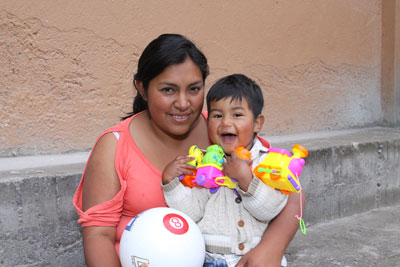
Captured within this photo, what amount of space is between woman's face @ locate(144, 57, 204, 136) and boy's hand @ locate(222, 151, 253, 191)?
34 cm

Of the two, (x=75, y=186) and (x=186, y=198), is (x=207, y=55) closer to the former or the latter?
(x=75, y=186)

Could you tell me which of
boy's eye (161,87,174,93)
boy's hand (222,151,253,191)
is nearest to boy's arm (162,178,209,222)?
boy's hand (222,151,253,191)

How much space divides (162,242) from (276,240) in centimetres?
58

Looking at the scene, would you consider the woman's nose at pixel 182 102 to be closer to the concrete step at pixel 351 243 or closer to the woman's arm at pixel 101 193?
the woman's arm at pixel 101 193

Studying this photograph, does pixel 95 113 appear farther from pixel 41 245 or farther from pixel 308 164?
pixel 308 164

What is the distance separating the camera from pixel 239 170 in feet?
6.18

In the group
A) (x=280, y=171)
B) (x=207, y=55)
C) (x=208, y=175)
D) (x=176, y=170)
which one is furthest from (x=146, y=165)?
(x=207, y=55)

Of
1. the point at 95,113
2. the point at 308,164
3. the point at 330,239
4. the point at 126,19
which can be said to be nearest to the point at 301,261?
the point at 330,239

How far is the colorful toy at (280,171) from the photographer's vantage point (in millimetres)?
1827

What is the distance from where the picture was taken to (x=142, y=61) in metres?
2.17

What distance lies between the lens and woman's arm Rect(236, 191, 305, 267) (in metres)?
1.98

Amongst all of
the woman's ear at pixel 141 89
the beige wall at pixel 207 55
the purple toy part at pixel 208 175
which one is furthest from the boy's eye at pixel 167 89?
the beige wall at pixel 207 55

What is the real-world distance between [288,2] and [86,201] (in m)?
3.25

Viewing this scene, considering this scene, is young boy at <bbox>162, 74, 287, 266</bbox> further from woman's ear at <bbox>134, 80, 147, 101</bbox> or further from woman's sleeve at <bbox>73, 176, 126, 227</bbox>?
woman's ear at <bbox>134, 80, 147, 101</bbox>
